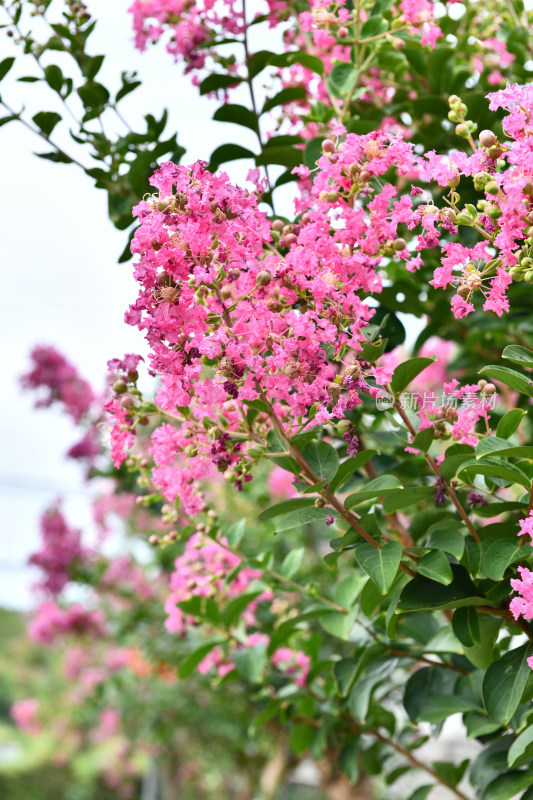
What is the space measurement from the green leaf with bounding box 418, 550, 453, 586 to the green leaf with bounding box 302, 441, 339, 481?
109 mm

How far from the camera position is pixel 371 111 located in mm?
1148

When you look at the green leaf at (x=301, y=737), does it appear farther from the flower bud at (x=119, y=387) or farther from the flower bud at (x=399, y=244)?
the flower bud at (x=399, y=244)

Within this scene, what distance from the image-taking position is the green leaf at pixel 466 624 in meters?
0.68

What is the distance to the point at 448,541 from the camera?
0.68 metres

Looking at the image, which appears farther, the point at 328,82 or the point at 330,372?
the point at 328,82

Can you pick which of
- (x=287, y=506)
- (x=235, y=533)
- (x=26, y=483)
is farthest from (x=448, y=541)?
(x=26, y=483)

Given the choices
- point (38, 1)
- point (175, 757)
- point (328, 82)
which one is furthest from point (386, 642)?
point (175, 757)

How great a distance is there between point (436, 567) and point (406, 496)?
71mm

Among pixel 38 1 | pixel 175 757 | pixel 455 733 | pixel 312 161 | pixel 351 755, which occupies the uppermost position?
pixel 38 1

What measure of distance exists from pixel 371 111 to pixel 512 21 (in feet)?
1.08

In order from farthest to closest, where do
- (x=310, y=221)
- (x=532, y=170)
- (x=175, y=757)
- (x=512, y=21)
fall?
1. (x=175, y=757)
2. (x=512, y=21)
3. (x=310, y=221)
4. (x=532, y=170)

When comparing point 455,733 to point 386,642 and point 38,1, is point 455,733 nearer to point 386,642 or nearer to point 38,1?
point 386,642

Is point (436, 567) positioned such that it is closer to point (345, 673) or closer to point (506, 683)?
point (506, 683)

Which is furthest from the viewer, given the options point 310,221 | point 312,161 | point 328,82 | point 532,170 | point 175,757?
point 175,757
